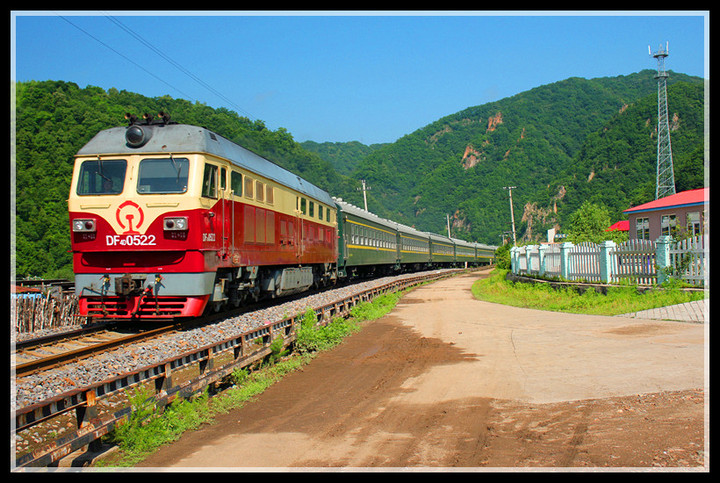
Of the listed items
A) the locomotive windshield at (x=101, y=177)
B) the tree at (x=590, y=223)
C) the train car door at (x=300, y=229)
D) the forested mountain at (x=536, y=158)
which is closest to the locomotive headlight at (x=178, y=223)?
the locomotive windshield at (x=101, y=177)

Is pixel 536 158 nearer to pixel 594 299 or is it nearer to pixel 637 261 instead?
pixel 637 261

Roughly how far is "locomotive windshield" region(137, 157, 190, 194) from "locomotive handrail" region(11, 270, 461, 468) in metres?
3.49

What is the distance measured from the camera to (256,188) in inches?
554

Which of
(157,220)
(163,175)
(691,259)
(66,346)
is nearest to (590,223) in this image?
(691,259)

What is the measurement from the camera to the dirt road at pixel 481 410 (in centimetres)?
499

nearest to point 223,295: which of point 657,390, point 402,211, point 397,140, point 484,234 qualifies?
point 657,390

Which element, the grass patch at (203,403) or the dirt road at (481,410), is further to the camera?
the grass patch at (203,403)

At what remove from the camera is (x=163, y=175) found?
1134 centimetres

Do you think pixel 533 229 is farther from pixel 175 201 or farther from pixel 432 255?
pixel 175 201

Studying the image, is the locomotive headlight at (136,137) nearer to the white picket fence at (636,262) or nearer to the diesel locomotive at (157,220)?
the diesel locomotive at (157,220)

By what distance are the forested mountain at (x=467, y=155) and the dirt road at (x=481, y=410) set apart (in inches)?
548

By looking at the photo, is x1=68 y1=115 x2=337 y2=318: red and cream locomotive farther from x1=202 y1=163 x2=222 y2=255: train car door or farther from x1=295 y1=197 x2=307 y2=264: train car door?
x1=295 y1=197 x2=307 y2=264: train car door

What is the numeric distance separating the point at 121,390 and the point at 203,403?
3.71 ft

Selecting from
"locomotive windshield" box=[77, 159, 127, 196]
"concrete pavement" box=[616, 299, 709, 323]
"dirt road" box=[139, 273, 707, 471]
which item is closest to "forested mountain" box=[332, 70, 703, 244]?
"concrete pavement" box=[616, 299, 709, 323]
